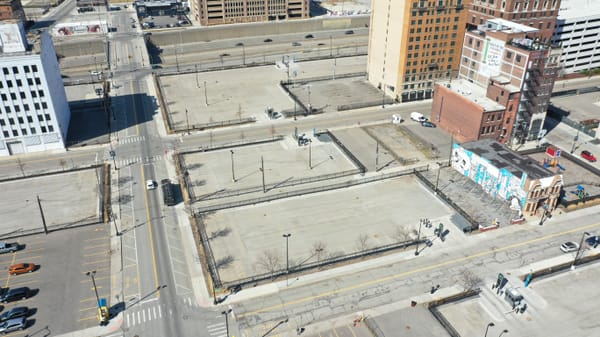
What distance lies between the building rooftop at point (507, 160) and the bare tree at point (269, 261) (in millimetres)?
48758

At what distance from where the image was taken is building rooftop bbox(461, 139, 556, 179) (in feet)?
290

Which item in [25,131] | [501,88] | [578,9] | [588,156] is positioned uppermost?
[578,9]

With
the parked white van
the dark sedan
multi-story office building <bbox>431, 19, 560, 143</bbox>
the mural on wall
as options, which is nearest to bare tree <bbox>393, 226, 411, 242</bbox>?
the mural on wall

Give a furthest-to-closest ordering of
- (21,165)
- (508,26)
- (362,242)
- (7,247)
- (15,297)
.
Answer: (508,26), (21,165), (362,242), (7,247), (15,297)

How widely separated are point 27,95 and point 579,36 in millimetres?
168729

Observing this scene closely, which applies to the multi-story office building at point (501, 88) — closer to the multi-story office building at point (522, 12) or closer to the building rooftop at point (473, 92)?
the building rooftop at point (473, 92)

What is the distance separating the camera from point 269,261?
76.9 m

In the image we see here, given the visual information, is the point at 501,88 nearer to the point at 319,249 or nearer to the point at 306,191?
the point at 306,191

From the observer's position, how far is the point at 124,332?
64.6 m

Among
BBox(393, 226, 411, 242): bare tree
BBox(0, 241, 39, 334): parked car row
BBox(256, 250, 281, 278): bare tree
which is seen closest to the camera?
BBox(0, 241, 39, 334): parked car row

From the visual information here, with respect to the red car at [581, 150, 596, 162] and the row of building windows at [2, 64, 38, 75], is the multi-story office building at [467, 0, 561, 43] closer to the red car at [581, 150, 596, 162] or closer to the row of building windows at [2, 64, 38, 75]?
the red car at [581, 150, 596, 162]

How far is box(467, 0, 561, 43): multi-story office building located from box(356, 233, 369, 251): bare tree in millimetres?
84575

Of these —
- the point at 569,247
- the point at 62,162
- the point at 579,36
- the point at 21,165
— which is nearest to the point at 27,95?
the point at 21,165

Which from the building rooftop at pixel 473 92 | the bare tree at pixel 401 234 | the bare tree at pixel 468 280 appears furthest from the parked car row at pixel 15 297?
the building rooftop at pixel 473 92
